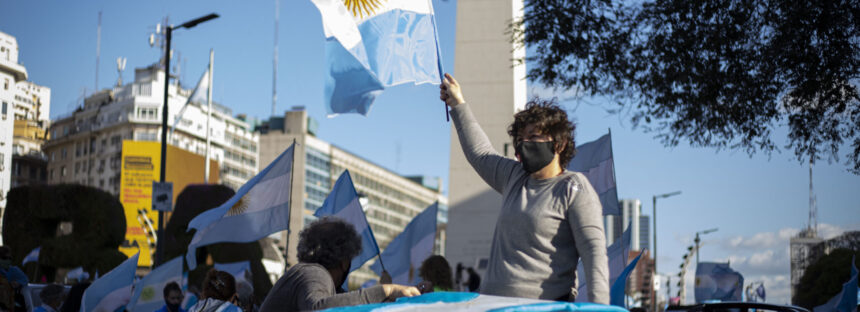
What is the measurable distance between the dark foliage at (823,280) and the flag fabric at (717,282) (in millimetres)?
3946

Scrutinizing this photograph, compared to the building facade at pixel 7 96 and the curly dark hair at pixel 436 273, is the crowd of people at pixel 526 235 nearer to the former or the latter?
the curly dark hair at pixel 436 273

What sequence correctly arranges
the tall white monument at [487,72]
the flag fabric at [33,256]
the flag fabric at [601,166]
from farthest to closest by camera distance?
the tall white monument at [487,72], the flag fabric at [33,256], the flag fabric at [601,166]

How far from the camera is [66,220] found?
23.9 metres

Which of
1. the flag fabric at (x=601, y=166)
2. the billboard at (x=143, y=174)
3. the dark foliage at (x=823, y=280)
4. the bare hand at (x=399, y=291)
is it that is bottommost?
the dark foliage at (x=823, y=280)

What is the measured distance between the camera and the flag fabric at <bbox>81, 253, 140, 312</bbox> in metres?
9.96

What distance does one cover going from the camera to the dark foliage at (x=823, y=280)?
31859 mm

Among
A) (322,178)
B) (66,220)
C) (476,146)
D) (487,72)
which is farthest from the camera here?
(322,178)

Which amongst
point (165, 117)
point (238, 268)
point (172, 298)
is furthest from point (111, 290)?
point (238, 268)

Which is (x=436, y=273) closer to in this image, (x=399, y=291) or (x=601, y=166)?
(x=399, y=291)

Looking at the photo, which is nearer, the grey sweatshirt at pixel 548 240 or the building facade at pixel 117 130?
the grey sweatshirt at pixel 548 240

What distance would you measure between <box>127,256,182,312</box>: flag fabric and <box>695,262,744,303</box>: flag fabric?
62.2ft

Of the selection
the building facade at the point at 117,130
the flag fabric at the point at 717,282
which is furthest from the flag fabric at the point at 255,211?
the building facade at the point at 117,130

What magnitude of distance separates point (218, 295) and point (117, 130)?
112 metres

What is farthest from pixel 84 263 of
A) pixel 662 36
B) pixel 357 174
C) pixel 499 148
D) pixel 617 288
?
pixel 357 174
